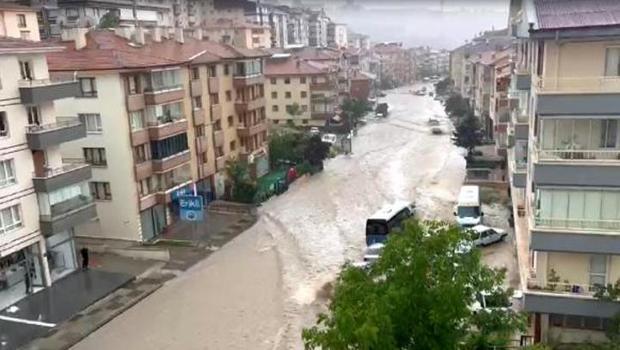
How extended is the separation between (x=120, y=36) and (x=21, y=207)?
1290 cm

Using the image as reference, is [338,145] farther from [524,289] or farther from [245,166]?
[524,289]

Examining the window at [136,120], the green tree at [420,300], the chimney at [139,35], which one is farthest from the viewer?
the chimney at [139,35]

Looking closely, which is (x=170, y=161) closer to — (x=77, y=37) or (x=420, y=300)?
(x=77, y=37)

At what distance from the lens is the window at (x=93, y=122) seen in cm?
2419

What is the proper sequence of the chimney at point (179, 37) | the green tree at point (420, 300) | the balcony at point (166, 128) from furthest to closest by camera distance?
the chimney at point (179, 37), the balcony at point (166, 128), the green tree at point (420, 300)

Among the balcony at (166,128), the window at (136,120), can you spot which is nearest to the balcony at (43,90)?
the window at (136,120)

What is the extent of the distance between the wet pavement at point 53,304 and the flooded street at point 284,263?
60.2 inches

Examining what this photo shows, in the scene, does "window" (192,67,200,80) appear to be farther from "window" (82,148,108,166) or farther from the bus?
the bus

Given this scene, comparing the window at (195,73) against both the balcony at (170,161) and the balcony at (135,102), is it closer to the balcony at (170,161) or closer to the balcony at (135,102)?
the balcony at (170,161)

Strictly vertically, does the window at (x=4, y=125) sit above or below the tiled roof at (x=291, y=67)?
below

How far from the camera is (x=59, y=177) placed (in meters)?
19.9

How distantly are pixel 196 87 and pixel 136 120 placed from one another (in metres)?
4.94

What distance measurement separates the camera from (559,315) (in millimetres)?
14273

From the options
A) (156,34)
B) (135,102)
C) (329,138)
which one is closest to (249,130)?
(156,34)
